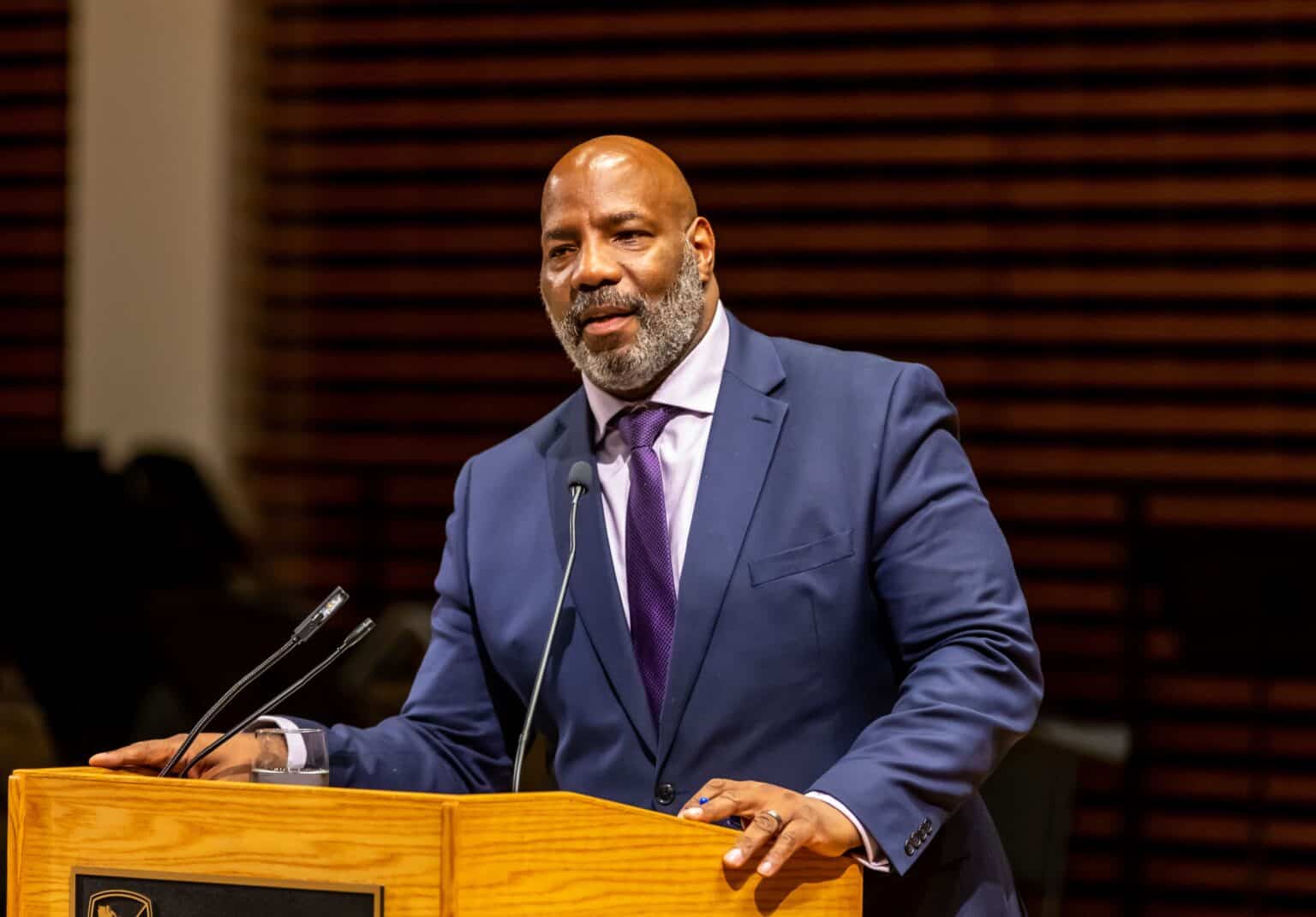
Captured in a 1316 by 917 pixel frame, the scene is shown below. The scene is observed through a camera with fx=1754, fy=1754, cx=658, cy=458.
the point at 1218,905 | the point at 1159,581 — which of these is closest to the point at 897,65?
the point at 1159,581

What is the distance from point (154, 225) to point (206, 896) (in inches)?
196

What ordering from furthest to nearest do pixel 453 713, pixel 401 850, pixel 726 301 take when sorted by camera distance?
pixel 726 301
pixel 453 713
pixel 401 850

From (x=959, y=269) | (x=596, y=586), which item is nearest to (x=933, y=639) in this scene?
(x=596, y=586)

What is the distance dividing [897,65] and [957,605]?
13.3 ft

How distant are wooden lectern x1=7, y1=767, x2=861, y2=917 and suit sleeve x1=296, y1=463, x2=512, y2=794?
46 centimetres

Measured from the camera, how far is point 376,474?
614 centimetres

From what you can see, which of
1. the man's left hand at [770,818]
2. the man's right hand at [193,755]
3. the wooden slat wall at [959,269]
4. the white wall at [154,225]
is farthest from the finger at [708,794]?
the white wall at [154,225]

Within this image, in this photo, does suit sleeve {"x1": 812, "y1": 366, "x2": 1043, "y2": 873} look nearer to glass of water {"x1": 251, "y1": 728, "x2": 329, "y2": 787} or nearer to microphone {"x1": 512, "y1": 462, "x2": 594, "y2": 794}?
microphone {"x1": 512, "y1": 462, "x2": 594, "y2": 794}

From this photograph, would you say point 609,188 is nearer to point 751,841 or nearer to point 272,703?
point 272,703

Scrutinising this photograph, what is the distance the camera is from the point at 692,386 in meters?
2.23

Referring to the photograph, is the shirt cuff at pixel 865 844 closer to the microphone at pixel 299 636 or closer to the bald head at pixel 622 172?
the microphone at pixel 299 636

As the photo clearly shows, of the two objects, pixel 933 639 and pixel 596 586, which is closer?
pixel 933 639

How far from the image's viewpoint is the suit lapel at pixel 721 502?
81.4 inches

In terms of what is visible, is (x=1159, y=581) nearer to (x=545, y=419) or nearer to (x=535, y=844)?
(x=545, y=419)
